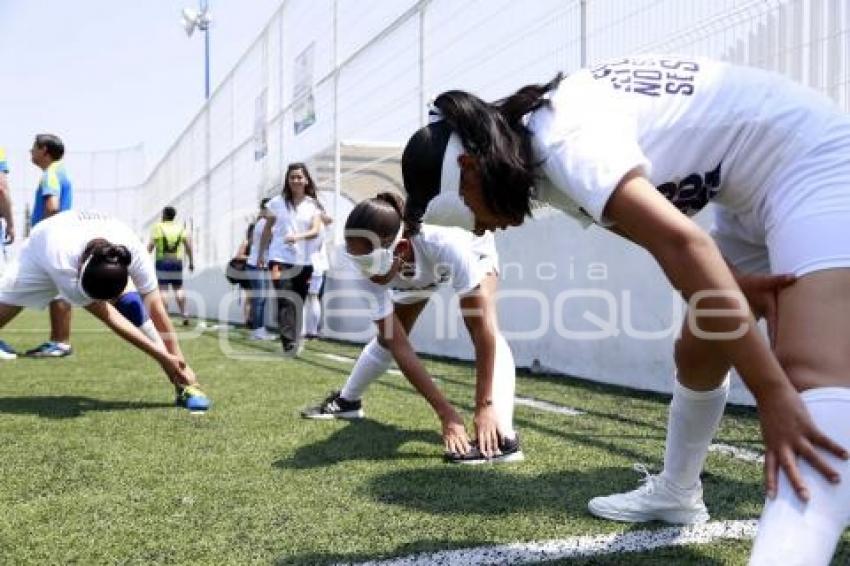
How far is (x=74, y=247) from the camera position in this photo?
432 cm

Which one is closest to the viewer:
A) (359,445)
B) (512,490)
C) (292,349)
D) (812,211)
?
(812,211)

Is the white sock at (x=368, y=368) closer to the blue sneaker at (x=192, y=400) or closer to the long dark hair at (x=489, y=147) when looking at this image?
the blue sneaker at (x=192, y=400)

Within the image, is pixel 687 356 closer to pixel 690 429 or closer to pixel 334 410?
pixel 690 429

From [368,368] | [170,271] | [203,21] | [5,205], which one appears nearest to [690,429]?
[368,368]

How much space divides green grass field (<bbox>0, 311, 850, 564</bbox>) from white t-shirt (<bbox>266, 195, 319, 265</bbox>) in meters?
3.86

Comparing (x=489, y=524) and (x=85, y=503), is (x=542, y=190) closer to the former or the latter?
(x=489, y=524)

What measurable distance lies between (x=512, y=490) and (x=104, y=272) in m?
2.39

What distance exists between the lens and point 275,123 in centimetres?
1370

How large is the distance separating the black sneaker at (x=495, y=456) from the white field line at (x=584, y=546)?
928 mm

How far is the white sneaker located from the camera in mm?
2182

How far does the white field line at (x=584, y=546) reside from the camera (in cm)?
192

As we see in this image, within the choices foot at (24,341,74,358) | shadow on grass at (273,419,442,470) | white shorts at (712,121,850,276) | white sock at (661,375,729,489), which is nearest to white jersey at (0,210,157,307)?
shadow on grass at (273,419,442,470)

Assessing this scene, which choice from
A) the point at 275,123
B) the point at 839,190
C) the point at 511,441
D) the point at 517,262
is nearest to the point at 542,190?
the point at 839,190

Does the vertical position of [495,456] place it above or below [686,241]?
below
